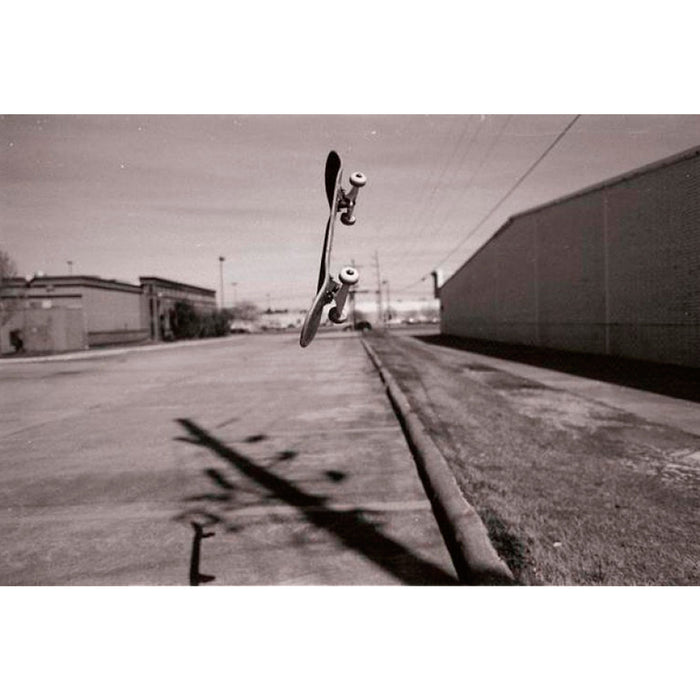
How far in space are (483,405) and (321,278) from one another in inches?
278

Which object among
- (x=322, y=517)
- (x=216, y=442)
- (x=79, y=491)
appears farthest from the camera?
(x=216, y=442)

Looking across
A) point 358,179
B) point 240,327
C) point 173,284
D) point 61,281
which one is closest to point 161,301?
point 173,284

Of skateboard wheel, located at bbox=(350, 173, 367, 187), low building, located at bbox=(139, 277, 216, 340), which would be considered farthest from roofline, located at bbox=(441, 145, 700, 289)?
low building, located at bbox=(139, 277, 216, 340)

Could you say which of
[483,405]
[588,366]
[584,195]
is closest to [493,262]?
[584,195]

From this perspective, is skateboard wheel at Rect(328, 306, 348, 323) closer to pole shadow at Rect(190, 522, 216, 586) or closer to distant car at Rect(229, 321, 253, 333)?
pole shadow at Rect(190, 522, 216, 586)

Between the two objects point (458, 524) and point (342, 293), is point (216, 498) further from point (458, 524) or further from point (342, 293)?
point (342, 293)

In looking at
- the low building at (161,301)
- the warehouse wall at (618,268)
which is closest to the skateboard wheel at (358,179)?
the warehouse wall at (618,268)

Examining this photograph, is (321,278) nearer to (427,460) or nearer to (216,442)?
(427,460)

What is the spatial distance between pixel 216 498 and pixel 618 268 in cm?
1492

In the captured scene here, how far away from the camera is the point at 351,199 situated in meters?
3.02

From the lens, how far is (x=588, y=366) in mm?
14969

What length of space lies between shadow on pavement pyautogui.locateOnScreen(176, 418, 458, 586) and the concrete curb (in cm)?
19

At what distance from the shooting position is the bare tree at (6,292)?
32.5m

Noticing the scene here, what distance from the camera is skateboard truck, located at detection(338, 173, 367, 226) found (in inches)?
111
